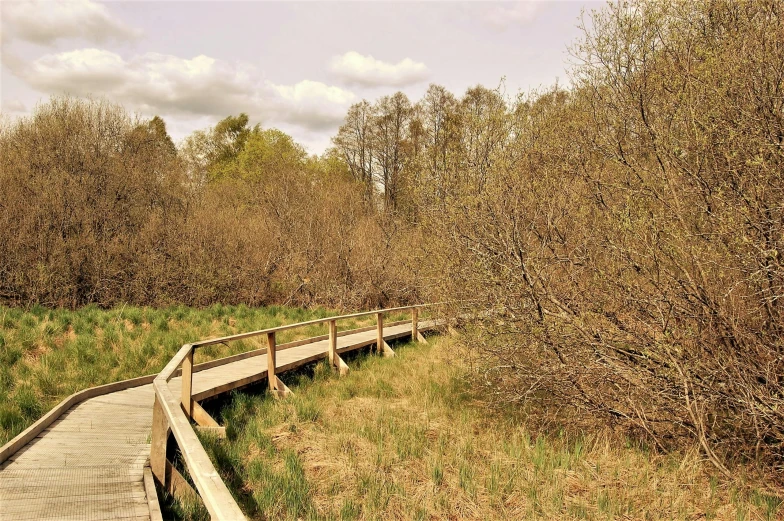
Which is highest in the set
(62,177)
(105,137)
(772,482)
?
(105,137)

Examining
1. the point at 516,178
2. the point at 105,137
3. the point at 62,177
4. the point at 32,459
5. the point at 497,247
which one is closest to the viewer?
the point at 32,459

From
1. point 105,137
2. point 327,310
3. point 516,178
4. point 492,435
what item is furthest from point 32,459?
point 105,137

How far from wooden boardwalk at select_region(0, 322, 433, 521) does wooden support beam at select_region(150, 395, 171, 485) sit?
10cm

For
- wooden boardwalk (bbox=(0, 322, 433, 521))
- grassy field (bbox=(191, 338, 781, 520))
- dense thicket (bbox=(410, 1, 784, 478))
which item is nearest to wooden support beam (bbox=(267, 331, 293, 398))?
grassy field (bbox=(191, 338, 781, 520))

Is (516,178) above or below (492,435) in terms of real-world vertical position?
above

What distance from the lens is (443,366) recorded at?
387 inches

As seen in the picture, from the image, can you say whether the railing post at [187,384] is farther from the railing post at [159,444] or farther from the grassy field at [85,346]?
the grassy field at [85,346]

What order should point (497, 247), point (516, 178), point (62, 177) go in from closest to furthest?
point (497, 247) < point (516, 178) < point (62, 177)

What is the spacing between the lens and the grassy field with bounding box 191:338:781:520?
14.6 feet

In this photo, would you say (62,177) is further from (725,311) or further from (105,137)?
(725,311)

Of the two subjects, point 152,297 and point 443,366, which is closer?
point 443,366

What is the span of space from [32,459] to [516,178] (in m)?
5.82

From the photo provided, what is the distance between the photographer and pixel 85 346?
29.3 feet

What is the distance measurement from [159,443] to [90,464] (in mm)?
601
